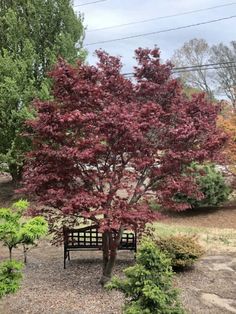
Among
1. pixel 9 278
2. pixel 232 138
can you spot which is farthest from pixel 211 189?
pixel 9 278

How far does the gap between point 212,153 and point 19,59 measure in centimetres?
1030

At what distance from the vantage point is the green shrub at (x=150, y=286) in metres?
4.05

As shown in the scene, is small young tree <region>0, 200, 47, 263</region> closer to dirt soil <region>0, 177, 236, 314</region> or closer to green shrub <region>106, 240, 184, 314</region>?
green shrub <region>106, 240, 184, 314</region>

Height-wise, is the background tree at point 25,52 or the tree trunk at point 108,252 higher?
the background tree at point 25,52

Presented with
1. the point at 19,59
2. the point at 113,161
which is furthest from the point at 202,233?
the point at 19,59

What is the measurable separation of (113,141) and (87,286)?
7.77ft

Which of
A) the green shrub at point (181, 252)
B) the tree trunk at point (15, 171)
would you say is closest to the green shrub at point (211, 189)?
the green shrub at point (181, 252)

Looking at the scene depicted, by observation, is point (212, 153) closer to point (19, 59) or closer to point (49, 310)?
point (49, 310)

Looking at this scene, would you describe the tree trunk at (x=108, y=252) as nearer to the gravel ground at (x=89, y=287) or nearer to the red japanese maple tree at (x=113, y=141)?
the red japanese maple tree at (x=113, y=141)

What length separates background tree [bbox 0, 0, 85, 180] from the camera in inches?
558

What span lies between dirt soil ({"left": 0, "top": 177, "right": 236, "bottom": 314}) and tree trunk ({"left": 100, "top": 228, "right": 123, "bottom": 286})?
23 centimetres

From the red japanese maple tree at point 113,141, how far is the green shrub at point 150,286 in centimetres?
148

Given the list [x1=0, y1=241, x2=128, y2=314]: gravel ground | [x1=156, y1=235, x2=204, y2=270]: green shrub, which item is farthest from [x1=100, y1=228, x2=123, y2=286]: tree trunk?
[x1=156, y1=235, x2=204, y2=270]: green shrub

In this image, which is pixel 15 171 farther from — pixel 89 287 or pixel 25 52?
pixel 89 287
